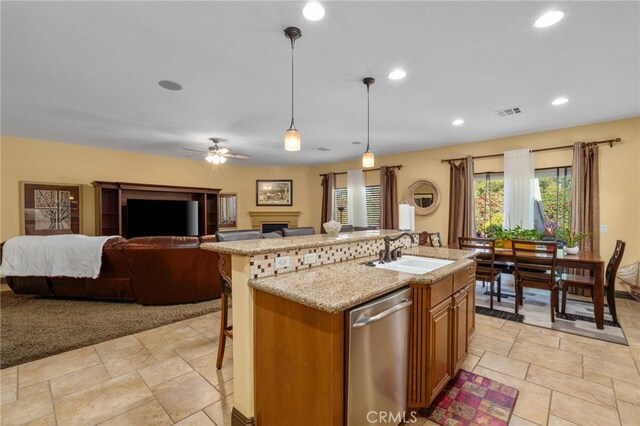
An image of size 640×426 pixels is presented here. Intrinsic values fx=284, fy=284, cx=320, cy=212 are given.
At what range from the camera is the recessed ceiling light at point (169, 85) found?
9.97 feet

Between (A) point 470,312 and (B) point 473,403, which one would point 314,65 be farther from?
(B) point 473,403

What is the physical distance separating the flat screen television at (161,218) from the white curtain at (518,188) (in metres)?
6.71

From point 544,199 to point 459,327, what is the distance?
159 inches

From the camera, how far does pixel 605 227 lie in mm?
4312

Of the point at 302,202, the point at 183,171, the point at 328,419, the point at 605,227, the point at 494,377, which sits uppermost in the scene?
the point at 183,171

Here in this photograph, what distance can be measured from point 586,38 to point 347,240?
97.8 inches

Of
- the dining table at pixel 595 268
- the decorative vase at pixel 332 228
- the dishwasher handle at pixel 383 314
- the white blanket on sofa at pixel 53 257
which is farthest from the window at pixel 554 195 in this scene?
the white blanket on sofa at pixel 53 257

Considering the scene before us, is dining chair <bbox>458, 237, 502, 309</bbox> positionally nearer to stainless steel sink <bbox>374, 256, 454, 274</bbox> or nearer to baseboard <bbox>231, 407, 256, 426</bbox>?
stainless steel sink <bbox>374, 256, 454, 274</bbox>

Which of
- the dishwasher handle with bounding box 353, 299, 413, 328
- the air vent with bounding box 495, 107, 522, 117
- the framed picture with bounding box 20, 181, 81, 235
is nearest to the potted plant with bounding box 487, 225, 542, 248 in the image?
the air vent with bounding box 495, 107, 522, 117

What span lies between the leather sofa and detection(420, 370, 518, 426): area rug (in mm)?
3075

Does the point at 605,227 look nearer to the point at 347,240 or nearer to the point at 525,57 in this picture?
the point at 525,57

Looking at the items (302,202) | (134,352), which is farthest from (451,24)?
(302,202)

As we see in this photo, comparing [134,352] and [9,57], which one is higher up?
[9,57]

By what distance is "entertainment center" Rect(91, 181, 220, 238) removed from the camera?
5871 mm
